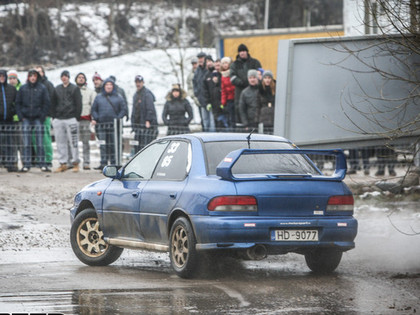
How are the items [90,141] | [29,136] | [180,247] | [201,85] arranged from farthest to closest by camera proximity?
[201,85]
[90,141]
[29,136]
[180,247]

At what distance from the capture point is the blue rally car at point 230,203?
9984 mm

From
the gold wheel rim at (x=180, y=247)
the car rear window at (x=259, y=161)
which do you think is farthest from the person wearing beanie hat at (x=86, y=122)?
the gold wheel rim at (x=180, y=247)

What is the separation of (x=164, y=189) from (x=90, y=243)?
65.9 inches

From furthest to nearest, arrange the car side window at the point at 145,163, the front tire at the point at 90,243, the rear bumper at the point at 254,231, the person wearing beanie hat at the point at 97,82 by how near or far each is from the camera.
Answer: the person wearing beanie hat at the point at 97,82
the front tire at the point at 90,243
the car side window at the point at 145,163
the rear bumper at the point at 254,231

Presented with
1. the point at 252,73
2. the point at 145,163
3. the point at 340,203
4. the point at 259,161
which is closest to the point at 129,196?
the point at 145,163

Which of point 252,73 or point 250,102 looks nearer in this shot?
point 252,73

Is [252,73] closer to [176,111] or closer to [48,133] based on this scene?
[176,111]

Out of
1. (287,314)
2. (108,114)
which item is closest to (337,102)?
(108,114)

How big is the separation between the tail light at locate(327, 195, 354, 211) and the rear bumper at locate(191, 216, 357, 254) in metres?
0.14

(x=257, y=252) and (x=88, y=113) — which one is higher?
(x=88, y=113)

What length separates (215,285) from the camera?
978 cm

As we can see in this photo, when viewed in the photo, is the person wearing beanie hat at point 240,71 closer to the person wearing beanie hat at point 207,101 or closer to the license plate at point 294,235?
the person wearing beanie hat at point 207,101

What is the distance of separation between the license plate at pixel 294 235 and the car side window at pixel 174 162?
1.21 metres

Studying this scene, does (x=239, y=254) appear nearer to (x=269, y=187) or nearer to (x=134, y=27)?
(x=269, y=187)
